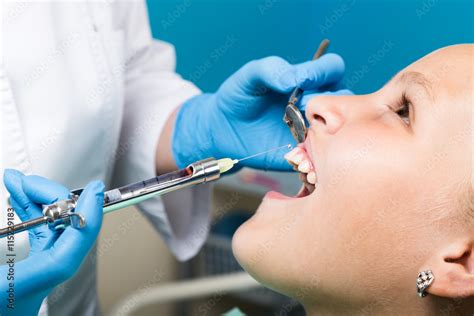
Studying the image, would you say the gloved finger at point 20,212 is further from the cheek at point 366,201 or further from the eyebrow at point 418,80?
the eyebrow at point 418,80

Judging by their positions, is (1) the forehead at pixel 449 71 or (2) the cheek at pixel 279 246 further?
(2) the cheek at pixel 279 246

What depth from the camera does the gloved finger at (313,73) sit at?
135 centimetres

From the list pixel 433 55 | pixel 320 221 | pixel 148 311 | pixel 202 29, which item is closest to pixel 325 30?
pixel 202 29

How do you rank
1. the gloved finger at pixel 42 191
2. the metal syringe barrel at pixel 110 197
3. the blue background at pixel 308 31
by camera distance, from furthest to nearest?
the blue background at pixel 308 31 < the gloved finger at pixel 42 191 < the metal syringe barrel at pixel 110 197

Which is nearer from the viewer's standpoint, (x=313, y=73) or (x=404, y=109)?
(x=404, y=109)

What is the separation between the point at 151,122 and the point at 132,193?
543 millimetres

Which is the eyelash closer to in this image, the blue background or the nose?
the nose

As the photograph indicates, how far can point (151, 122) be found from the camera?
162cm

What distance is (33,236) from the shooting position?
1.18 m

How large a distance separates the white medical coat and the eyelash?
68cm

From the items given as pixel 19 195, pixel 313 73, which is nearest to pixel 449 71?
pixel 313 73

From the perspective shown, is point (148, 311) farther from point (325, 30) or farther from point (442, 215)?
point (442, 215)

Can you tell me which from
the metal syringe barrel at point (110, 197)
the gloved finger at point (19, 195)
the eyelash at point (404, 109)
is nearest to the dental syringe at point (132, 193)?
the metal syringe barrel at point (110, 197)

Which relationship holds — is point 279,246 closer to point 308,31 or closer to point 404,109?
point 404,109
